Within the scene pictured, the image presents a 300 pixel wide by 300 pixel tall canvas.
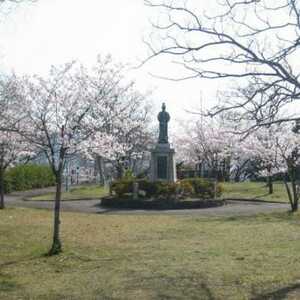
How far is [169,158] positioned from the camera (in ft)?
95.7

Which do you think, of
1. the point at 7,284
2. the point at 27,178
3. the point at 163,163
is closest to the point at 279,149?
the point at 163,163

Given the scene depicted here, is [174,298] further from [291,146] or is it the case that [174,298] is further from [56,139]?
[291,146]

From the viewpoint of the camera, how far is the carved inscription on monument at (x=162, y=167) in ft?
95.8

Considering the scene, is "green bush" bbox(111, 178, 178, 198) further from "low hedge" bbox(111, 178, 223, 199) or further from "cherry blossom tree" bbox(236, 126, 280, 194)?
"cherry blossom tree" bbox(236, 126, 280, 194)

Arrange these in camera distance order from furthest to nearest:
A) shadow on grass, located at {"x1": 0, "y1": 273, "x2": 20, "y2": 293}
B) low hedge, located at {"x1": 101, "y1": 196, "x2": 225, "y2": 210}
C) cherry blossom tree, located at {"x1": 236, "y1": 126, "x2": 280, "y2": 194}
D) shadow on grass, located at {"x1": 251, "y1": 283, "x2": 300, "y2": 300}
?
cherry blossom tree, located at {"x1": 236, "y1": 126, "x2": 280, "y2": 194}
low hedge, located at {"x1": 101, "y1": 196, "x2": 225, "y2": 210}
shadow on grass, located at {"x1": 0, "y1": 273, "x2": 20, "y2": 293}
shadow on grass, located at {"x1": 251, "y1": 283, "x2": 300, "y2": 300}

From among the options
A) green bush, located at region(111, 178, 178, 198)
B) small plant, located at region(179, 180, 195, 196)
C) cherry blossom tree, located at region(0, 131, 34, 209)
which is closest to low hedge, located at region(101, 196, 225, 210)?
green bush, located at region(111, 178, 178, 198)

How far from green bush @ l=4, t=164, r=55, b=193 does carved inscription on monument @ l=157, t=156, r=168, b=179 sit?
10.5 meters

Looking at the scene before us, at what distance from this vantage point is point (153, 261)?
9.82 meters

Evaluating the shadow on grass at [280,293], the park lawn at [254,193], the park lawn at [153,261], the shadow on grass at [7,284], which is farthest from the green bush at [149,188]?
the shadow on grass at [280,293]

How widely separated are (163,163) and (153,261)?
19.5 meters

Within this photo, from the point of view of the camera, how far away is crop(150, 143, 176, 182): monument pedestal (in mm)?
Answer: 29078

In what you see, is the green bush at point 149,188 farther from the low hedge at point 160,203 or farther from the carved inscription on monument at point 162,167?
the carved inscription on monument at point 162,167

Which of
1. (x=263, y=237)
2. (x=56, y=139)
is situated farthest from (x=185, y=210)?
(x=56, y=139)

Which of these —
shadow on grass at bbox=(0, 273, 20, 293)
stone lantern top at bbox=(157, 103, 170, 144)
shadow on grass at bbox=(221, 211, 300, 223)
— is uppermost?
stone lantern top at bbox=(157, 103, 170, 144)
